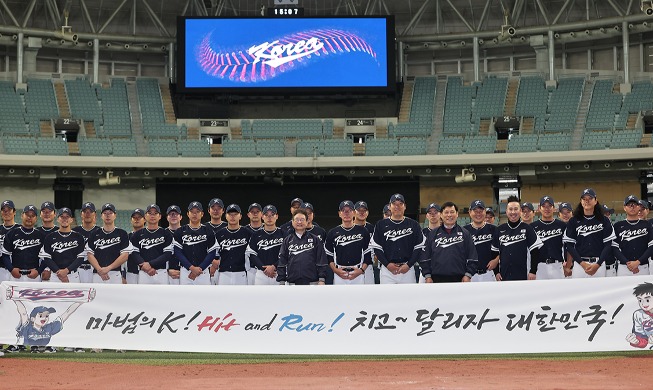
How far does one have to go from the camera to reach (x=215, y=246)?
15508 mm

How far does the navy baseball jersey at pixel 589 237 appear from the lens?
14609 mm

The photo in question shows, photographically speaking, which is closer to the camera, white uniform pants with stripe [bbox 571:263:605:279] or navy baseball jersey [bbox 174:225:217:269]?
white uniform pants with stripe [bbox 571:263:605:279]

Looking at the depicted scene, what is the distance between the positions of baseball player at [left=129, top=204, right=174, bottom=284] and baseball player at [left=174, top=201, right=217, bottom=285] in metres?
0.19

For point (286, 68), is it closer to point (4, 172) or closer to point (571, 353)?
point (4, 172)

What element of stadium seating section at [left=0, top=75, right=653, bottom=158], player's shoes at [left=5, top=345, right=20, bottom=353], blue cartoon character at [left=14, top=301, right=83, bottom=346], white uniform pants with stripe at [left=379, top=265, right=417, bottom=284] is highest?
stadium seating section at [left=0, top=75, right=653, bottom=158]

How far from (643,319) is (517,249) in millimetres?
3211

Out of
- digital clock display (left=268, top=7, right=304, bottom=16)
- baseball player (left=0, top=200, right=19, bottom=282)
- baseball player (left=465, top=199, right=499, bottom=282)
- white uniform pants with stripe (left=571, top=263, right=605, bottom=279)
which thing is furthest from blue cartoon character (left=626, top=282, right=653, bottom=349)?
digital clock display (left=268, top=7, right=304, bottom=16)

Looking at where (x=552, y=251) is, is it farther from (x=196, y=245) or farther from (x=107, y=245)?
(x=107, y=245)

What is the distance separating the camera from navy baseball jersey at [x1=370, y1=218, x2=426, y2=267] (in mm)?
14508

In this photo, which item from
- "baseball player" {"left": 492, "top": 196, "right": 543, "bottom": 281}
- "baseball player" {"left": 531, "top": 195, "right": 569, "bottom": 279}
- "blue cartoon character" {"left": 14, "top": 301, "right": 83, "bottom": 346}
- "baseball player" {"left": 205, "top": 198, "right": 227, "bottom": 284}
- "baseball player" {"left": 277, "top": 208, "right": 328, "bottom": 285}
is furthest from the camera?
"baseball player" {"left": 205, "top": 198, "right": 227, "bottom": 284}

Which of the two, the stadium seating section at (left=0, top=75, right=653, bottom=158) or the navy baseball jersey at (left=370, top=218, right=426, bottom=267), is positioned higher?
the stadium seating section at (left=0, top=75, right=653, bottom=158)

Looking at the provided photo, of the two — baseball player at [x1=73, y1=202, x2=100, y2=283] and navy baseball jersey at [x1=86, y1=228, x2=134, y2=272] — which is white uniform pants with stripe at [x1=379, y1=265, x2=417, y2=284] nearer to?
navy baseball jersey at [x1=86, y1=228, x2=134, y2=272]

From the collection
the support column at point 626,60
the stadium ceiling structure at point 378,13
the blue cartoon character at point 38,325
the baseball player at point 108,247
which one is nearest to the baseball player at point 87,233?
the baseball player at point 108,247

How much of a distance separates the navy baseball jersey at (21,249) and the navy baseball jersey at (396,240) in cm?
563
